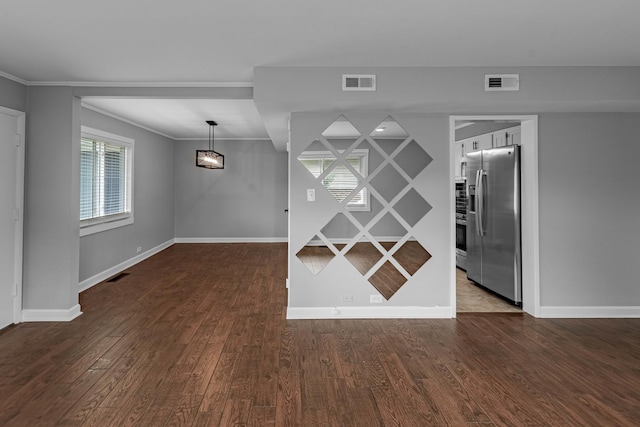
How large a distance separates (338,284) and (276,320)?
73 centimetres

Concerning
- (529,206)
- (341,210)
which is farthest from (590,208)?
(341,210)

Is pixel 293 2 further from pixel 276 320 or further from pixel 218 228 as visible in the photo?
pixel 218 228

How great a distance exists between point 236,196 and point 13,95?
560 centimetres

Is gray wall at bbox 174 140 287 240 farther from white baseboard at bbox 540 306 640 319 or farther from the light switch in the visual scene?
white baseboard at bbox 540 306 640 319

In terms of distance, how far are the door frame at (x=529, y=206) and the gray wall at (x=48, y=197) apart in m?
3.94

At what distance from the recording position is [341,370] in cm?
283

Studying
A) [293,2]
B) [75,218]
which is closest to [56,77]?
[75,218]

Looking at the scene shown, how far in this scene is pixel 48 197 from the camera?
3.91 metres

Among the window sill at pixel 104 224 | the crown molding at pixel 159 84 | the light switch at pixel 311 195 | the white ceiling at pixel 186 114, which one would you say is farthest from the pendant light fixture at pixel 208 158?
the light switch at pixel 311 195

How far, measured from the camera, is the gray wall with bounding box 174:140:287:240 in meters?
9.05

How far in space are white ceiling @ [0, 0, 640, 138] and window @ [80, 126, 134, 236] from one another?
1.66 metres

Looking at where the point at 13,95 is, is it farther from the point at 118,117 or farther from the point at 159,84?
the point at 118,117

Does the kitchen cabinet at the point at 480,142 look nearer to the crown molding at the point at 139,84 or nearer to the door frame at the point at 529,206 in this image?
the door frame at the point at 529,206

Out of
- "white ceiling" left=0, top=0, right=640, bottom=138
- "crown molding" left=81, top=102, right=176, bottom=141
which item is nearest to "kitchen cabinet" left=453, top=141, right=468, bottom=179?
"white ceiling" left=0, top=0, right=640, bottom=138
